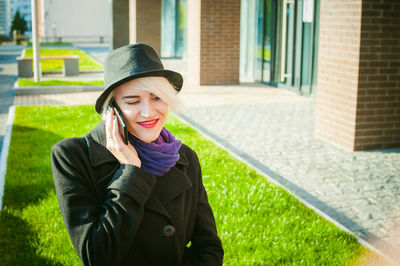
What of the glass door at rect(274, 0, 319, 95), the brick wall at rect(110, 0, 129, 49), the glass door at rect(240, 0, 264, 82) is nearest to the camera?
the glass door at rect(274, 0, 319, 95)

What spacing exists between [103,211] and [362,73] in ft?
22.0

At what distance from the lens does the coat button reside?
2.36 m

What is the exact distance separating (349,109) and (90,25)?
52385 mm

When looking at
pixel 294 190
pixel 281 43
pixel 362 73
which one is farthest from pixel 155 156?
pixel 281 43

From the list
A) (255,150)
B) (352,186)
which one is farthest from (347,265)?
(255,150)

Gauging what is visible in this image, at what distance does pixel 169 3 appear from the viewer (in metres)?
28.3

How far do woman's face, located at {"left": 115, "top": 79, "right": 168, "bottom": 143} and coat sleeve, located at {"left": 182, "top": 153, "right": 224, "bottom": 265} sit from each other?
0.39 m

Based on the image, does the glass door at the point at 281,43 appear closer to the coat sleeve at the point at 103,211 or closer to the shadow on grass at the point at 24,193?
the shadow on grass at the point at 24,193

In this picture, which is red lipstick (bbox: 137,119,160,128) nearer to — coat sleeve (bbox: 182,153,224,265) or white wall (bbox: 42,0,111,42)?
coat sleeve (bbox: 182,153,224,265)

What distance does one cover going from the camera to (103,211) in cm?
223

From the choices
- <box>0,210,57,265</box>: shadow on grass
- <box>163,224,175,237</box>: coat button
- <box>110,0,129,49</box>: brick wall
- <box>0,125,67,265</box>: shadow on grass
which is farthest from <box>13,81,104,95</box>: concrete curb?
<box>110,0,129,49</box>: brick wall

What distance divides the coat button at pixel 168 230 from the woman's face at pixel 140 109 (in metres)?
0.38

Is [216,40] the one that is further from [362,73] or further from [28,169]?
[28,169]

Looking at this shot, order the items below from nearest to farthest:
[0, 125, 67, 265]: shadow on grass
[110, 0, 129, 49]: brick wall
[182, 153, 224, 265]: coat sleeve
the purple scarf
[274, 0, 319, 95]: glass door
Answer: the purple scarf < [182, 153, 224, 265]: coat sleeve < [0, 125, 67, 265]: shadow on grass < [274, 0, 319, 95]: glass door < [110, 0, 129, 49]: brick wall
